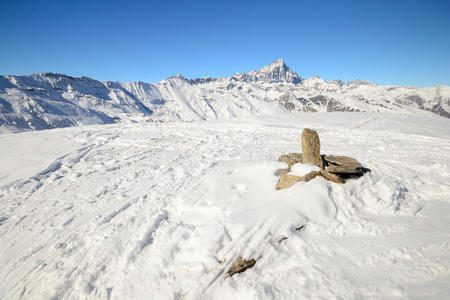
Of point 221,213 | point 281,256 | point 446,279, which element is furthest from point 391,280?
point 221,213

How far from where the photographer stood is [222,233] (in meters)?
4.98

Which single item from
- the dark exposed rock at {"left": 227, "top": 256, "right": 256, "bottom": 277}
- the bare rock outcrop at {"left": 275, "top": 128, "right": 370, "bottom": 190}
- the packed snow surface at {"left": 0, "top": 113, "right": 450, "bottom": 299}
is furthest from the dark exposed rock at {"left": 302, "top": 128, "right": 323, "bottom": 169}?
the dark exposed rock at {"left": 227, "top": 256, "right": 256, "bottom": 277}

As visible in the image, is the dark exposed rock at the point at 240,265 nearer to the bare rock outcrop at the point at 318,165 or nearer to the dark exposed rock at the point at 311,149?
the bare rock outcrop at the point at 318,165

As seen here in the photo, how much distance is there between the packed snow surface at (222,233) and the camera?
3805 mm

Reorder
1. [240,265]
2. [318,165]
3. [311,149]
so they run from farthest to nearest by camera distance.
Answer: [311,149], [318,165], [240,265]

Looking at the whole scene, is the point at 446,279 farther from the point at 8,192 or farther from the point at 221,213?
the point at 8,192

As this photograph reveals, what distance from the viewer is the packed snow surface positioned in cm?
380

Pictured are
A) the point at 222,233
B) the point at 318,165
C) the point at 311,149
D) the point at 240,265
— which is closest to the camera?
the point at 240,265

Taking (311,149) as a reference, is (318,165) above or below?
below

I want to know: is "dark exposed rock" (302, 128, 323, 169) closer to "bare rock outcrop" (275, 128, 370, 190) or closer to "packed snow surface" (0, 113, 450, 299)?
"bare rock outcrop" (275, 128, 370, 190)

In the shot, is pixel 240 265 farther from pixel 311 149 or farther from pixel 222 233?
pixel 311 149

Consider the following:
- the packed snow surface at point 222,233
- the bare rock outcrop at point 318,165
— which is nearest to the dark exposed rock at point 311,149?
the bare rock outcrop at point 318,165

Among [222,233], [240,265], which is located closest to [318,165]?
[222,233]

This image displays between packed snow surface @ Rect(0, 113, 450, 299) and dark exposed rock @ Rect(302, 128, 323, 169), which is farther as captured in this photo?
dark exposed rock @ Rect(302, 128, 323, 169)
